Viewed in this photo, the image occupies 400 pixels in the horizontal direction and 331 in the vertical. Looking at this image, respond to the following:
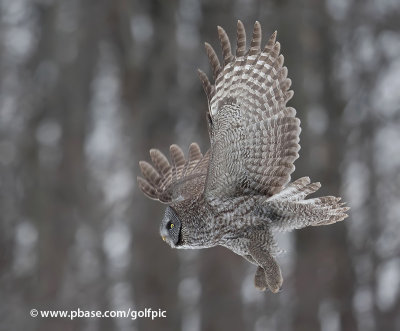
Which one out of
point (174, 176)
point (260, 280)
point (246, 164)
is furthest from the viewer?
point (174, 176)

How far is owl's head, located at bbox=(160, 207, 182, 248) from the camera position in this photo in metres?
3.59

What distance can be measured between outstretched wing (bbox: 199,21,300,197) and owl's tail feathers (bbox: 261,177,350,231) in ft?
0.43

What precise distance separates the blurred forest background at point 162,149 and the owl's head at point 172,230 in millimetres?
6682

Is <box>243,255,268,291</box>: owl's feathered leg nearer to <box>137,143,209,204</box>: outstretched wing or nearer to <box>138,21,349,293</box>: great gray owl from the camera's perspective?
<box>138,21,349,293</box>: great gray owl

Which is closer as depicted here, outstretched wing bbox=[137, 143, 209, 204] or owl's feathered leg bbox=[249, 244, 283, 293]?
owl's feathered leg bbox=[249, 244, 283, 293]

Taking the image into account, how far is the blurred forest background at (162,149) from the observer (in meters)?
10.9

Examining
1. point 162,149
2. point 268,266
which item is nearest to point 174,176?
point 268,266

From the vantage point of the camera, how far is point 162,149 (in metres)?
10.8

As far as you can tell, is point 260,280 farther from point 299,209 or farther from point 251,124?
point 251,124

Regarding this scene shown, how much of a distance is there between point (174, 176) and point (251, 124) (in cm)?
97

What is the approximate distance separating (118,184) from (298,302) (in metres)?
2.98

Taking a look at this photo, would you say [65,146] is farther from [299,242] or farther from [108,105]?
[299,242]

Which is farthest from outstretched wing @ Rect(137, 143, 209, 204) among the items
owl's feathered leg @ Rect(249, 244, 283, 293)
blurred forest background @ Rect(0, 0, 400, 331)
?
blurred forest background @ Rect(0, 0, 400, 331)

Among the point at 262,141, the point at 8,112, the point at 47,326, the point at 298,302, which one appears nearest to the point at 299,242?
the point at 298,302
